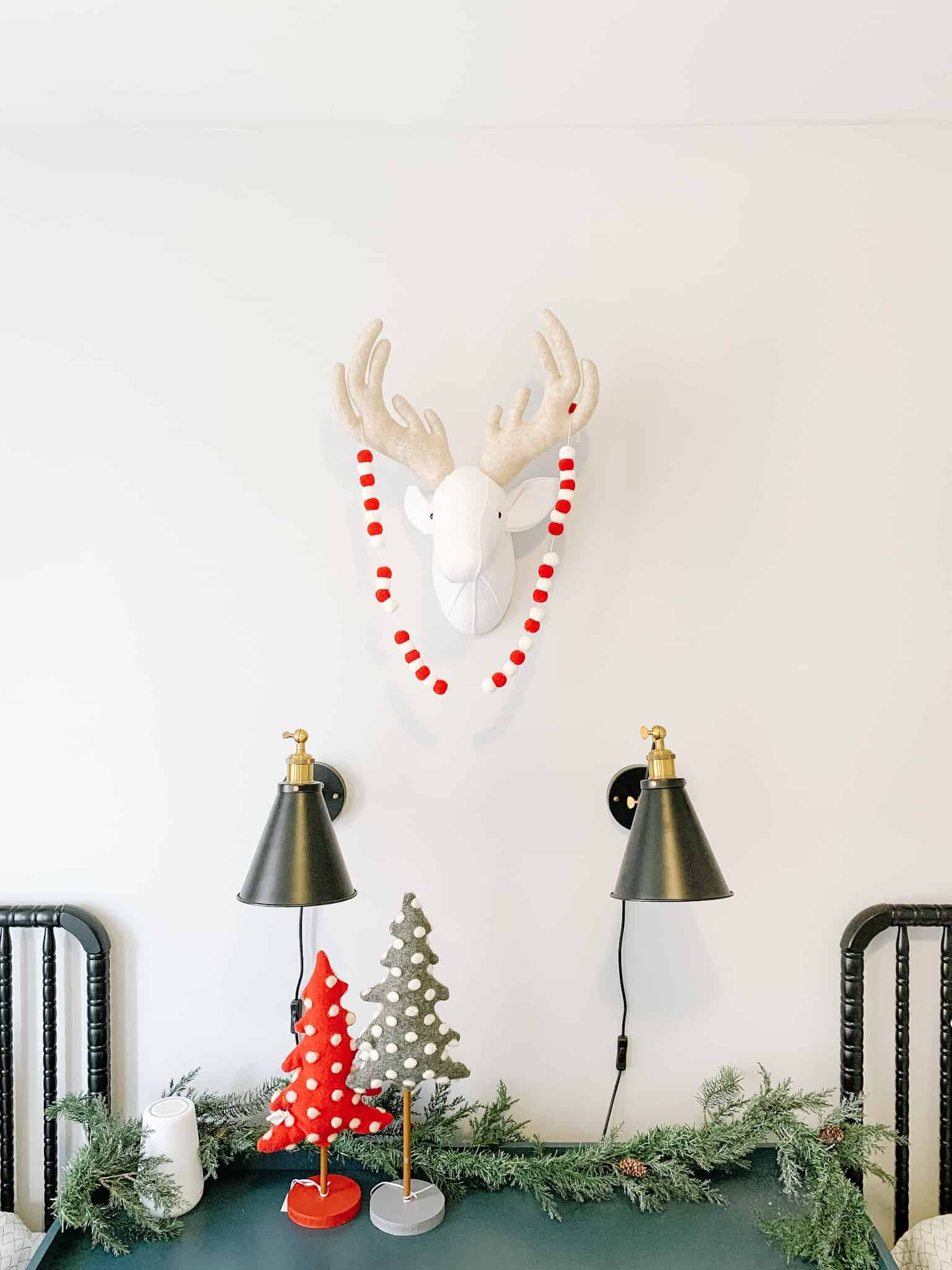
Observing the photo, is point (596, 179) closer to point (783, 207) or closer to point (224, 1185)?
point (783, 207)

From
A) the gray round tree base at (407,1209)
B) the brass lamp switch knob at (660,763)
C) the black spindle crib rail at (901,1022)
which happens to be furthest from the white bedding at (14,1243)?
the black spindle crib rail at (901,1022)

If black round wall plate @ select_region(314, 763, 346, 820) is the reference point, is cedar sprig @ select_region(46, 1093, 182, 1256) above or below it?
below

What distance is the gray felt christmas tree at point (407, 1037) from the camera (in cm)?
119

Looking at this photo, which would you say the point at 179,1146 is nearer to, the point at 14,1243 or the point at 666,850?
the point at 14,1243

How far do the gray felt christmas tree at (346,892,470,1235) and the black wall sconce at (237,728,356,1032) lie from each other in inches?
4.1

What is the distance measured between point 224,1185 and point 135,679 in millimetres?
763

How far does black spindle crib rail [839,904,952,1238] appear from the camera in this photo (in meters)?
1.39

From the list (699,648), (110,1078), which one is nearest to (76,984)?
(110,1078)

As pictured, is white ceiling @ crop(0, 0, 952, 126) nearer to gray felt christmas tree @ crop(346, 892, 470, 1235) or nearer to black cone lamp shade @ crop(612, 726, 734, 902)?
black cone lamp shade @ crop(612, 726, 734, 902)

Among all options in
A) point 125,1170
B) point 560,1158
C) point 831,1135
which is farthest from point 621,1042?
point 125,1170

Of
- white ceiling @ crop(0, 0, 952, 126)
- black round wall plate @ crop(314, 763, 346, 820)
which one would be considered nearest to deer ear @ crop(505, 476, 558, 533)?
black round wall plate @ crop(314, 763, 346, 820)

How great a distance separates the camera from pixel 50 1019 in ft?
4.62

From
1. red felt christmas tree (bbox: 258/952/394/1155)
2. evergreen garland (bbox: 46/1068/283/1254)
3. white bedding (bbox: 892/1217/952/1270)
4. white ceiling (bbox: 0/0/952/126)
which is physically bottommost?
white bedding (bbox: 892/1217/952/1270)

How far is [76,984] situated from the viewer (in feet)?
4.77
